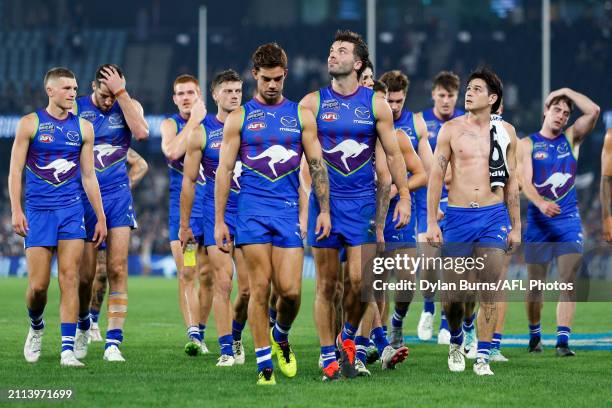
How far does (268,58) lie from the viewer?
8.92 meters

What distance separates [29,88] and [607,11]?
67.1ft

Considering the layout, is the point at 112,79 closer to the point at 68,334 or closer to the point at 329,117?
the point at 68,334

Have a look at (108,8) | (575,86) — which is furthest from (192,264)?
(108,8)

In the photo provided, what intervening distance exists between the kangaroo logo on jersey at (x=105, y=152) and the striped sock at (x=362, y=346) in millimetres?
2948

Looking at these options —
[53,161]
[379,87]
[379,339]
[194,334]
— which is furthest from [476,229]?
[53,161]

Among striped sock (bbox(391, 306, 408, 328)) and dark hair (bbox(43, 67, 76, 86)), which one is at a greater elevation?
dark hair (bbox(43, 67, 76, 86))

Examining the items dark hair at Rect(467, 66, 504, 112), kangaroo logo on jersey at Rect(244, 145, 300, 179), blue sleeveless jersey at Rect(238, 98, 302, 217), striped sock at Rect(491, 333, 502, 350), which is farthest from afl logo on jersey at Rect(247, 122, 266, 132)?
striped sock at Rect(491, 333, 502, 350)

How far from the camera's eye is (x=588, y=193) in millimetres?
35812

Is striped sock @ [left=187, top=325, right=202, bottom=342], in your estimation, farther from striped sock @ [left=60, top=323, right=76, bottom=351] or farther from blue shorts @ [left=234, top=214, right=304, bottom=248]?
blue shorts @ [left=234, top=214, right=304, bottom=248]

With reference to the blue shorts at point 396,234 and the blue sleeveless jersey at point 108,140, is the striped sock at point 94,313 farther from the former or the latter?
the blue shorts at point 396,234

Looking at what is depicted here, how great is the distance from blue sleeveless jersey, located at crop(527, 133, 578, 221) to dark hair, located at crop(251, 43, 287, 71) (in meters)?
4.48

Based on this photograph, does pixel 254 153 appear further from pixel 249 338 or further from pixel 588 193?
pixel 588 193

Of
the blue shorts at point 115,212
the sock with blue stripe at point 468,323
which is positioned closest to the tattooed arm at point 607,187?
the sock with blue stripe at point 468,323

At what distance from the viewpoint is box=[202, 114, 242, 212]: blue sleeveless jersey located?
431 inches
